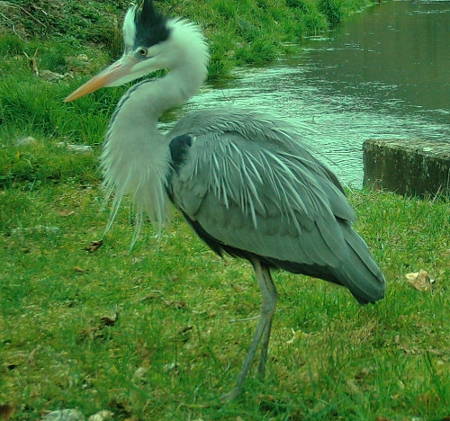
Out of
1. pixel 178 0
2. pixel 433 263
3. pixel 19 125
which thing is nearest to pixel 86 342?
pixel 433 263

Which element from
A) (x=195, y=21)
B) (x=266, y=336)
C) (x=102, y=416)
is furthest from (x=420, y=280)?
(x=195, y=21)

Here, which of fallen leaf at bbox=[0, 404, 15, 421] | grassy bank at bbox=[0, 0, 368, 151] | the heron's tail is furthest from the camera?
grassy bank at bbox=[0, 0, 368, 151]

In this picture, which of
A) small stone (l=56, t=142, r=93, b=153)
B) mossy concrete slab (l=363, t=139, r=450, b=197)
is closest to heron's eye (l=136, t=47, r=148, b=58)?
small stone (l=56, t=142, r=93, b=153)

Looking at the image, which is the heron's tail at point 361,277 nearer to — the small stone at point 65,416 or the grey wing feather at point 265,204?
the grey wing feather at point 265,204

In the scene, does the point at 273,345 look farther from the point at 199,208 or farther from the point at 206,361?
the point at 199,208

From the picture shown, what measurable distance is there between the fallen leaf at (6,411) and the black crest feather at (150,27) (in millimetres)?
1875

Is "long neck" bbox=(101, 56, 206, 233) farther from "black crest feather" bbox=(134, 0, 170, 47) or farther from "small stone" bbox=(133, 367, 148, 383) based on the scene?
"small stone" bbox=(133, 367, 148, 383)

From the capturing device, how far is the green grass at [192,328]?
3373mm

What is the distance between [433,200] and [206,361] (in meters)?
3.08

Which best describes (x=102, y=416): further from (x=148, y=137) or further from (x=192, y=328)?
(x=148, y=137)

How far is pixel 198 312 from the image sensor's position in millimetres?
4371

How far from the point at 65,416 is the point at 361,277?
139 cm

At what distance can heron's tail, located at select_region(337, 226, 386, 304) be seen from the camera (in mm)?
3521

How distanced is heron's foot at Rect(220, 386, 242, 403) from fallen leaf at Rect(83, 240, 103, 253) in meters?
1.99
